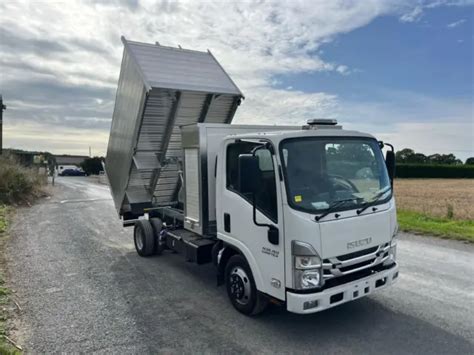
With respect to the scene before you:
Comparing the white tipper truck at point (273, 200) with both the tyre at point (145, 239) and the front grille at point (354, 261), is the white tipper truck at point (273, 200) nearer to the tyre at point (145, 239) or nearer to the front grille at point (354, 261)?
the front grille at point (354, 261)

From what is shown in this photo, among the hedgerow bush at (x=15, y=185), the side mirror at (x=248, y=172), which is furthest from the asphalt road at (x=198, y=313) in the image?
the hedgerow bush at (x=15, y=185)

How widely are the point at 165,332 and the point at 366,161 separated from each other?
317 cm

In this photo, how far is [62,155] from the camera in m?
92.7

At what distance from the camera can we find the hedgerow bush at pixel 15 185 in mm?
15859

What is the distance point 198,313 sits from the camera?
4.82 m

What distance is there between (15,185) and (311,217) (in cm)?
1672

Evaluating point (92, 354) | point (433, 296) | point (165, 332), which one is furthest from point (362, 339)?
point (92, 354)

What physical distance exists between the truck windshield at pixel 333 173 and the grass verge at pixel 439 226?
17.1 feet

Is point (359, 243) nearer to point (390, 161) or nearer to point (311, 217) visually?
point (311, 217)

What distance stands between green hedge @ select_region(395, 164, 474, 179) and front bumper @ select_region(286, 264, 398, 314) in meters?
50.5

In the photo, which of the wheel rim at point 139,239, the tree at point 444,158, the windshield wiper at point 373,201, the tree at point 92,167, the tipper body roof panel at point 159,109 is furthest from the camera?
the tree at point 444,158

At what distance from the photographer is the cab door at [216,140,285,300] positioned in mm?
4062

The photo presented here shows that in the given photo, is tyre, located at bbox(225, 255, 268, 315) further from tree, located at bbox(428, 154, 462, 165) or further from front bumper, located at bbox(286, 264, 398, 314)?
tree, located at bbox(428, 154, 462, 165)

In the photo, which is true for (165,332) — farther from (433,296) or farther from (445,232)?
(445,232)
